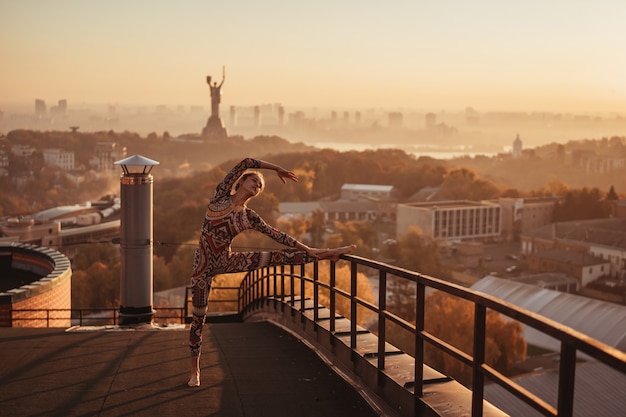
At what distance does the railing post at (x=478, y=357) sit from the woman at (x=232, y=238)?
77.8 inches

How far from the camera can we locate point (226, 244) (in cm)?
573

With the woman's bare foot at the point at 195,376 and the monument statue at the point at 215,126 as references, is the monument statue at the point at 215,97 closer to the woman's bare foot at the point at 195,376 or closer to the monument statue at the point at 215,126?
the monument statue at the point at 215,126

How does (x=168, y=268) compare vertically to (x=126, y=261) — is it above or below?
below

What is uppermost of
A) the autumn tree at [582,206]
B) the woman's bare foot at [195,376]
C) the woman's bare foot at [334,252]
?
the woman's bare foot at [334,252]

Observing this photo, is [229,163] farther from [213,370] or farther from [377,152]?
[213,370]

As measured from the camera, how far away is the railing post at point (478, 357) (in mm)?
3918

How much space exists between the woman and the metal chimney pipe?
18.6 ft

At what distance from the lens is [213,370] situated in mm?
6688

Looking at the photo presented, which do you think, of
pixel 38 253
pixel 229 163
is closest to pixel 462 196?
pixel 229 163

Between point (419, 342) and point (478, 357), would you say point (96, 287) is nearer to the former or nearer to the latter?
point (419, 342)

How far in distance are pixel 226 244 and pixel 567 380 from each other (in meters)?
3.12

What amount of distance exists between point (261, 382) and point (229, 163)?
113301 mm

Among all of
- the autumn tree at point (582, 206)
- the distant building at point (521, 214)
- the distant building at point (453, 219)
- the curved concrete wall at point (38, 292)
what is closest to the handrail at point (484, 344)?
the curved concrete wall at point (38, 292)

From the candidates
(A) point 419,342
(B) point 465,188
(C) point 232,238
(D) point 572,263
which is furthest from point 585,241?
(A) point 419,342
